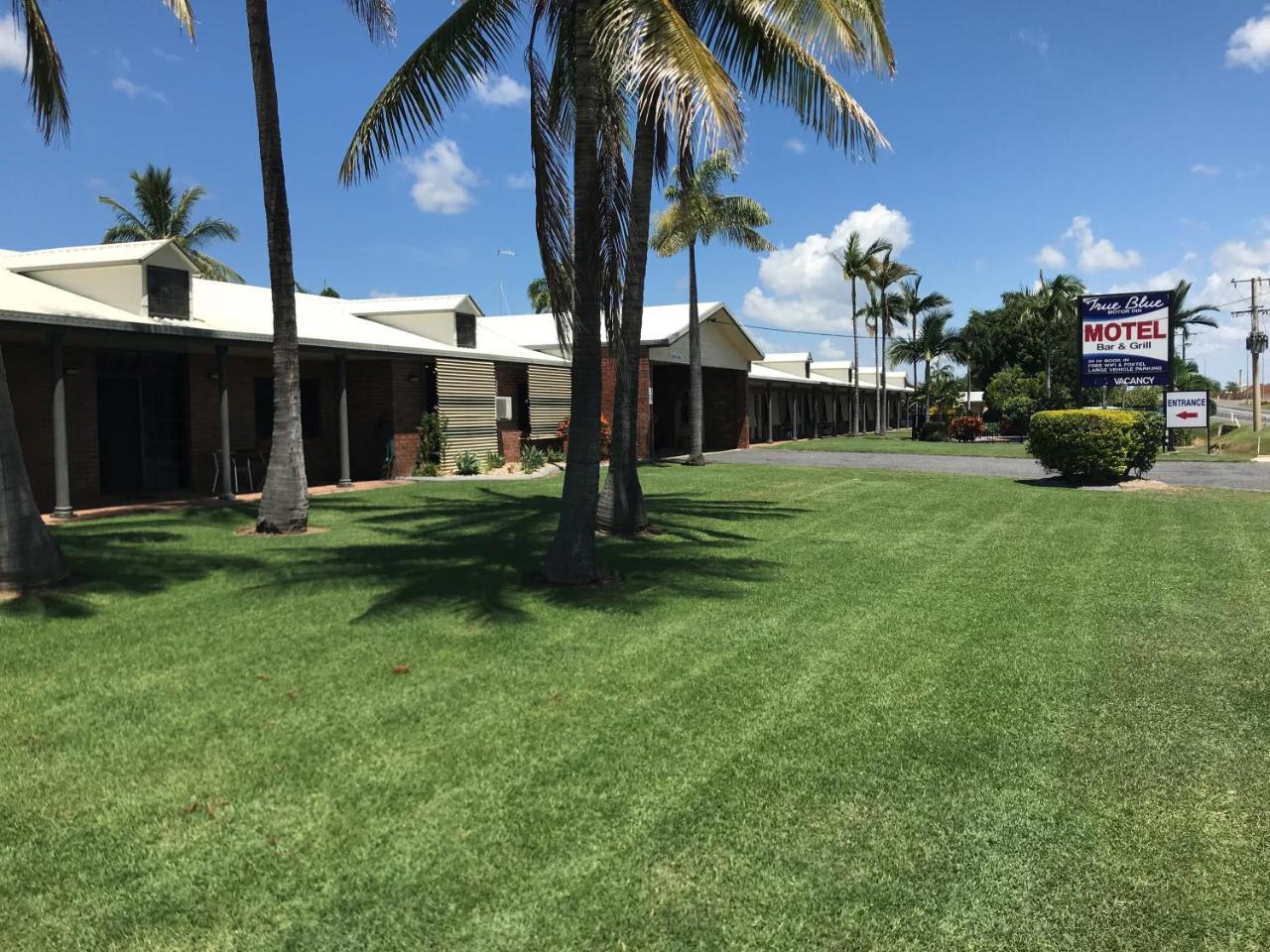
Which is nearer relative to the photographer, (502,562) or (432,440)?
(502,562)

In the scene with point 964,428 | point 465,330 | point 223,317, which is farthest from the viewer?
point 964,428

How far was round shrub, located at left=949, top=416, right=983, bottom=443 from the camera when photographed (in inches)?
1590

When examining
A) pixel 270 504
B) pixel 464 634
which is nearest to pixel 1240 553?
pixel 464 634

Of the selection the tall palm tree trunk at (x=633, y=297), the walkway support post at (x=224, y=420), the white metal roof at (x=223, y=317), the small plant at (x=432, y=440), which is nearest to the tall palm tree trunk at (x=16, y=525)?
the white metal roof at (x=223, y=317)

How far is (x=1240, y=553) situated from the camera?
10.1 meters

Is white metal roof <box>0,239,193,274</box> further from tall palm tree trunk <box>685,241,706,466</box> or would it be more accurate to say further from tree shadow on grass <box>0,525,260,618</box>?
tall palm tree trunk <box>685,241,706,466</box>

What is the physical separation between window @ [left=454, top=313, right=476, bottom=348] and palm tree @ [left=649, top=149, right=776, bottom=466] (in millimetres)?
6399

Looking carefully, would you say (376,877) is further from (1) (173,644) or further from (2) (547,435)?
(2) (547,435)

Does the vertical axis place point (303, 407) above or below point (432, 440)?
above

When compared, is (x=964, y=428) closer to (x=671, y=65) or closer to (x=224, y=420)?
(x=224, y=420)

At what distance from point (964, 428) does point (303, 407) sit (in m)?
30.9

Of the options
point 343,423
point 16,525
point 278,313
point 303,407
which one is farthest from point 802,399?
point 16,525

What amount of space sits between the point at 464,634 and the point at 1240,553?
896 cm

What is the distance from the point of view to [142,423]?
52.8 feet
